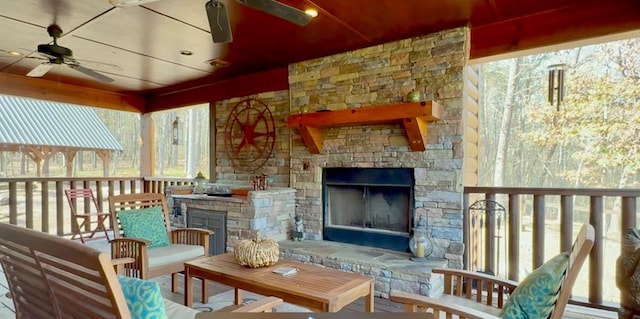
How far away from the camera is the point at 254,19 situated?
3365 mm

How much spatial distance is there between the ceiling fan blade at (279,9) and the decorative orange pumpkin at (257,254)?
159cm

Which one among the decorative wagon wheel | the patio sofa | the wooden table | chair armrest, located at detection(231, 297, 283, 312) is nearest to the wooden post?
the decorative wagon wheel

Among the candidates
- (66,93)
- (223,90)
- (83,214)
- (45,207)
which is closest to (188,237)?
(223,90)

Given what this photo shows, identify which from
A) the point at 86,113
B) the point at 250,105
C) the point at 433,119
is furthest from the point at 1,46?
the point at 86,113

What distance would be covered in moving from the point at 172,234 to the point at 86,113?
8.77 m

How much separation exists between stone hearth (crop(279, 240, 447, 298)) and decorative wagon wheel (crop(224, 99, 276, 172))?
1530 millimetres

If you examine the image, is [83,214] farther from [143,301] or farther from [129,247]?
[143,301]

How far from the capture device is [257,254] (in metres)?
2.61

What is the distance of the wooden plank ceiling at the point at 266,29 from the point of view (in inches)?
120

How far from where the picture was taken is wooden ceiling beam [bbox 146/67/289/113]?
5.05 metres

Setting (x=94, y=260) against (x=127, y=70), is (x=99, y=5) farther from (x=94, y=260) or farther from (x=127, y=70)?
(x=94, y=260)

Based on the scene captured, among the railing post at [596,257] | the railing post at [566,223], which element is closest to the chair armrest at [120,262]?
the railing post at [566,223]

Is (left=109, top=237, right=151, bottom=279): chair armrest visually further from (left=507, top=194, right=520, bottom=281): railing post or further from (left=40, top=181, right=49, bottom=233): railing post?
(left=40, top=181, right=49, bottom=233): railing post

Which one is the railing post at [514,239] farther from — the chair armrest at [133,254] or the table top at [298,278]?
the chair armrest at [133,254]
